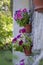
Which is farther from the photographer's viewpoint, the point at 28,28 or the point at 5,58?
the point at 28,28

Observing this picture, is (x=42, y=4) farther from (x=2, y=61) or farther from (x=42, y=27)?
(x=2, y=61)

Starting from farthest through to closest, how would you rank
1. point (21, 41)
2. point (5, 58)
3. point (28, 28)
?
1. point (28, 28)
2. point (21, 41)
3. point (5, 58)

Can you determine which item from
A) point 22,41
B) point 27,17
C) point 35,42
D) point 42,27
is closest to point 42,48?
point 42,27

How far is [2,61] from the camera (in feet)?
3.40

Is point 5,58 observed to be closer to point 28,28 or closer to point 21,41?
point 21,41

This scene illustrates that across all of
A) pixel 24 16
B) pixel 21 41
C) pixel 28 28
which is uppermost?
pixel 24 16

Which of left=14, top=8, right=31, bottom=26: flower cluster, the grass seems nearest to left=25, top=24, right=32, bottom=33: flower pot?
left=14, top=8, right=31, bottom=26: flower cluster

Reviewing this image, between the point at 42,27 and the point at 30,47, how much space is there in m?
0.71

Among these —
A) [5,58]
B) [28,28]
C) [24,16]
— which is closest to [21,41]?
[28,28]

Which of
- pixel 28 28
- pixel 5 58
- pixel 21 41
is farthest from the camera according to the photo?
pixel 28 28

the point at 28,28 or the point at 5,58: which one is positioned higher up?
the point at 5,58

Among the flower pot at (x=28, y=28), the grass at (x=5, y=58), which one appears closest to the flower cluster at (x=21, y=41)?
the flower pot at (x=28, y=28)

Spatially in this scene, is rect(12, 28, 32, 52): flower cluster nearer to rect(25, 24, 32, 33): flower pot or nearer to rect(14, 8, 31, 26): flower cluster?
rect(25, 24, 32, 33): flower pot

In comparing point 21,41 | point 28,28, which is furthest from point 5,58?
point 28,28
